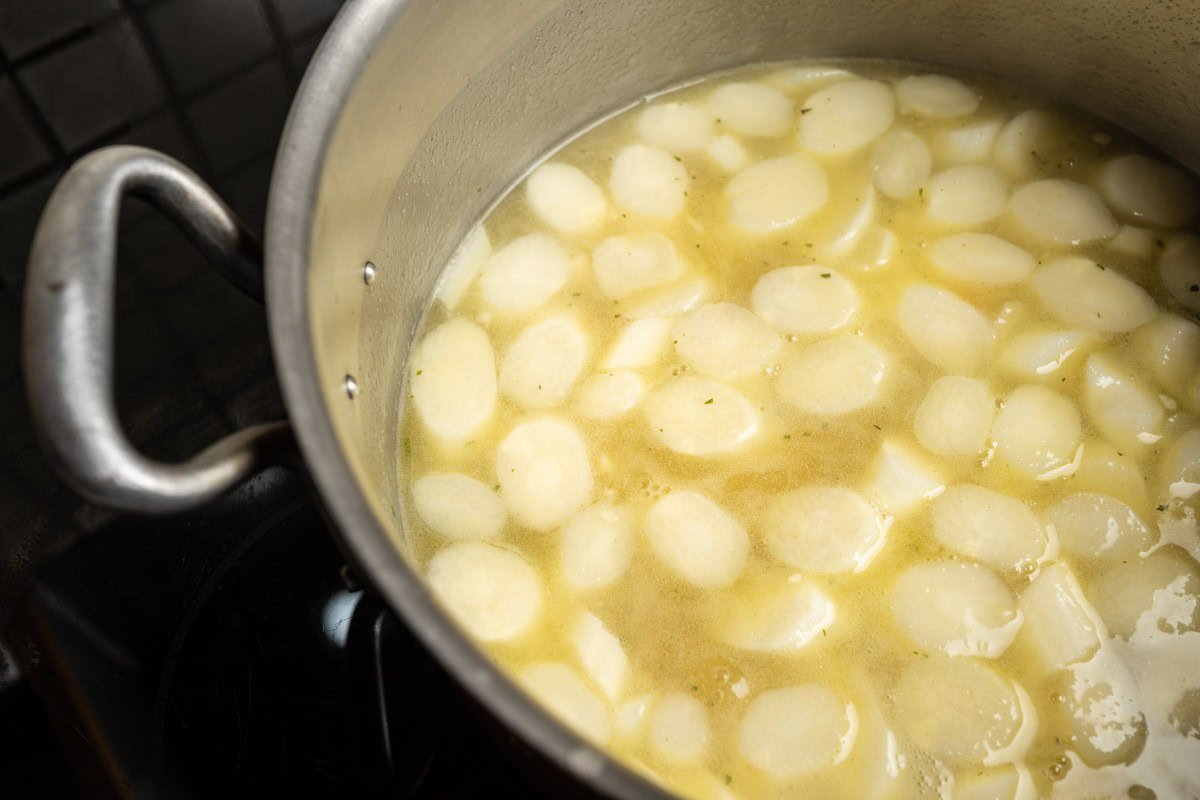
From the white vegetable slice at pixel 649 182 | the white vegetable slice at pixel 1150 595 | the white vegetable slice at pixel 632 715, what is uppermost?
the white vegetable slice at pixel 649 182

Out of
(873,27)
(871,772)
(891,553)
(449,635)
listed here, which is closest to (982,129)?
(873,27)

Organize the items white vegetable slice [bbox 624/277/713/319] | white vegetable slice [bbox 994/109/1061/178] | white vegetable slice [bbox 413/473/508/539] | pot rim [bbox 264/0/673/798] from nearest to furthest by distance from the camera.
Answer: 1. pot rim [bbox 264/0/673/798]
2. white vegetable slice [bbox 413/473/508/539]
3. white vegetable slice [bbox 624/277/713/319]
4. white vegetable slice [bbox 994/109/1061/178]

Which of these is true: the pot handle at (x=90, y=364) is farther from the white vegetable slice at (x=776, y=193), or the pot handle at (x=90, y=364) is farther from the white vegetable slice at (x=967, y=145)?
the white vegetable slice at (x=967, y=145)

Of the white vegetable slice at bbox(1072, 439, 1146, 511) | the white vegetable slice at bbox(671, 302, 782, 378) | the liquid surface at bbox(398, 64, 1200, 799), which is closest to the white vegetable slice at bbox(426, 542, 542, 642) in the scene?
the liquid surface at bbox(398, 64, 1200, 799)

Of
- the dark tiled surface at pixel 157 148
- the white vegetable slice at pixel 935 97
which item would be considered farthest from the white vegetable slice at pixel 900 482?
the dark tiled surface at pixel 157 148

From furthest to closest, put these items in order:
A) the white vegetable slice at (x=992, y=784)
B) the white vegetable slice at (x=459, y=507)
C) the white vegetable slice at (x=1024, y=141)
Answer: the white vegetable slice at (x=1024, y=141) → the white vegetable slice at (x=459, y=507) → the white vegetable slice at (x=992, y=784)

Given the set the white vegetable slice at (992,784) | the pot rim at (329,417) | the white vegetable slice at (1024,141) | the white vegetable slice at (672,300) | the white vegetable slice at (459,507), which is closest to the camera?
the pot rim at (329,417)

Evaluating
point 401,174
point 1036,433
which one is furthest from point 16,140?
point 1036,433

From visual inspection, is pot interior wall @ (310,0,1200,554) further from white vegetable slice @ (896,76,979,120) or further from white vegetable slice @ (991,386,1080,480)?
white vegetable slice @ (991,386,1080,480)
